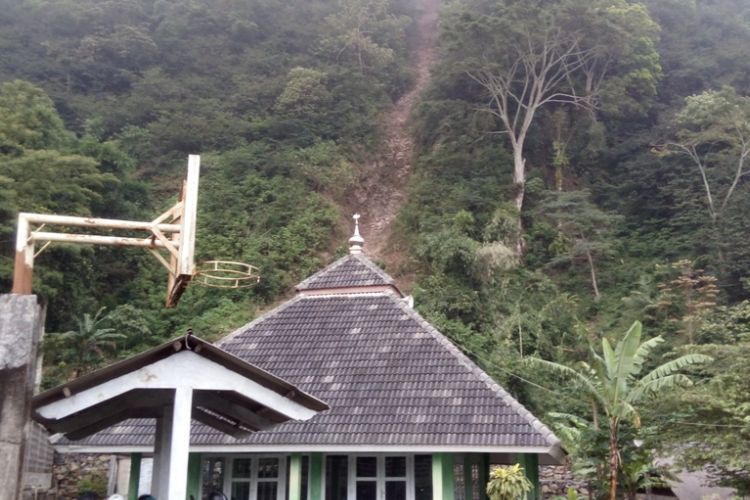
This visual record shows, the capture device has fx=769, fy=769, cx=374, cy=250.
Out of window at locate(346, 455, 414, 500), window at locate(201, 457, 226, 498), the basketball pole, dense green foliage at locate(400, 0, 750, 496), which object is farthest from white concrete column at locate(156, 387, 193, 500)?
dense green foliage at locate(400, 0, 750, 496)

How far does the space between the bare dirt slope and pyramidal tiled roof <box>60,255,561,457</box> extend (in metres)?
13.8

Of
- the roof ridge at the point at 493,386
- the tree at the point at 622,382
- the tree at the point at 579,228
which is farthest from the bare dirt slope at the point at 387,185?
the tree at the point at 622,382

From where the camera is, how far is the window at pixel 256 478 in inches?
428

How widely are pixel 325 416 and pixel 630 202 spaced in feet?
68.1

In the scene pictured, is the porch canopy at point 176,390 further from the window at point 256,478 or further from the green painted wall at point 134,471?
the green painted wall at point 134,471

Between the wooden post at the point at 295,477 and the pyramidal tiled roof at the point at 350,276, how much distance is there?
3459 millimetres

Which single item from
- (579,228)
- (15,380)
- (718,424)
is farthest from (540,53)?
(15,380)

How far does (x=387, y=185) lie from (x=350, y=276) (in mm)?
20390

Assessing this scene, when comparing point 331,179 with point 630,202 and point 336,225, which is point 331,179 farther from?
point 630,202

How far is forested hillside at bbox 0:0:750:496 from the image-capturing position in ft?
66.7

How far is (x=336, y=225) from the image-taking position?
2814cm

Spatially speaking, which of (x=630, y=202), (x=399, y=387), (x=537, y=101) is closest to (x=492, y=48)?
(x=537, y=101)

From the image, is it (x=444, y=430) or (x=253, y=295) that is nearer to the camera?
(x=444, y=430)

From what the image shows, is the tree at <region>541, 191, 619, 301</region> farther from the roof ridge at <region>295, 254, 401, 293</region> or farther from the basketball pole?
the basketball pole
